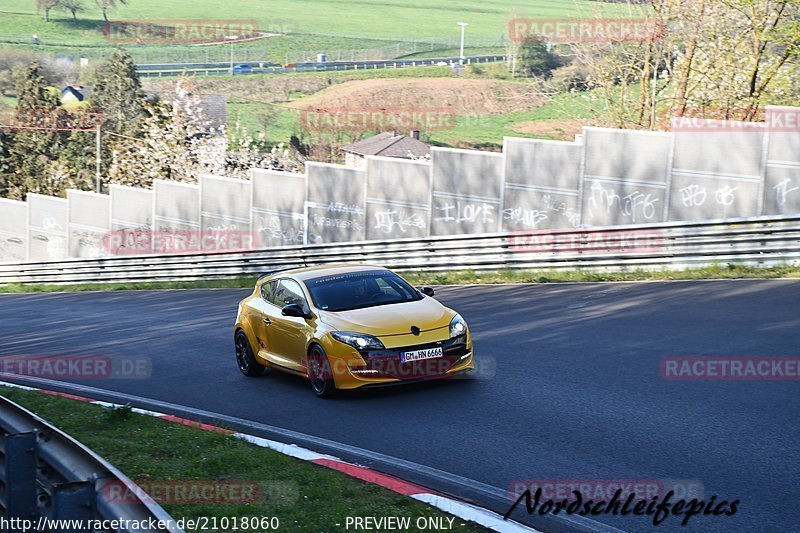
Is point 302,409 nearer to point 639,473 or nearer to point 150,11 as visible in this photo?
point 639,473

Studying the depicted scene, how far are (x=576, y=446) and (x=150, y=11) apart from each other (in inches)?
4471

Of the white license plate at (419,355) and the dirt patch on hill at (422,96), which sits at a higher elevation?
the dirt patch on hill at (422,96)

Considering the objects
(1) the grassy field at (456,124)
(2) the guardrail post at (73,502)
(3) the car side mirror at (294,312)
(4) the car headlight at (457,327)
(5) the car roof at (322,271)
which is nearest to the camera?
(2) the guardrail post at (73,502)

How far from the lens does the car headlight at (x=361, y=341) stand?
37.1 ft

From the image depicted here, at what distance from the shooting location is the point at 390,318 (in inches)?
461

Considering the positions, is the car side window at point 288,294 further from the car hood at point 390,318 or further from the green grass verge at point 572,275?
the green grass verge at point 572,275

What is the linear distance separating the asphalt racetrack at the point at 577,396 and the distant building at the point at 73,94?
290ft

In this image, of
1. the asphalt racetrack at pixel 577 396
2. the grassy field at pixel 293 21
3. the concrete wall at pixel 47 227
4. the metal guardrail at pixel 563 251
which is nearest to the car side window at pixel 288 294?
the asphalt racetrack at pixel 577 396

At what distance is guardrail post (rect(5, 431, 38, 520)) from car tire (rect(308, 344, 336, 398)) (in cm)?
586

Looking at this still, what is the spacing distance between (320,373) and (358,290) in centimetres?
139

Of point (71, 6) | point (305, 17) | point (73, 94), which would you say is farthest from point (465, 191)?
point (71, 6)

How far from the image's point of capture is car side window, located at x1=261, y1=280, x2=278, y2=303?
13.6 meters

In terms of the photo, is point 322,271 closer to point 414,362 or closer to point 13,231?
point 414,362

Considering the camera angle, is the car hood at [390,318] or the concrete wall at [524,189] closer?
the car hood at [390,318]
